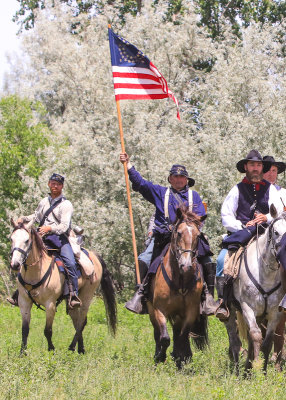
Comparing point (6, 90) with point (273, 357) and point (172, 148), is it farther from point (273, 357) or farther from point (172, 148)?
point (273, 357)

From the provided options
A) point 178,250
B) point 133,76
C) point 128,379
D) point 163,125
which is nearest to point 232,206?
point 178,250

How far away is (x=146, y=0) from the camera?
30.6 metres

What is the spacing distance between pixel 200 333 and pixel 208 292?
0.93 meters

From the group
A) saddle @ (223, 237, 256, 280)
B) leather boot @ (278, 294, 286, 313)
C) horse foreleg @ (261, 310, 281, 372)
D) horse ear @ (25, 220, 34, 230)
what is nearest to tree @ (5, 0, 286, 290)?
horse ear @ (25, 220, 34, 230)

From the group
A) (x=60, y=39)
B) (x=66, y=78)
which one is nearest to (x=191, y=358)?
(x=66, y=78)

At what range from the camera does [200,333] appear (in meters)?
10.5

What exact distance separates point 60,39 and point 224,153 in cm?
1638

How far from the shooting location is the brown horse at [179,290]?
9023mm

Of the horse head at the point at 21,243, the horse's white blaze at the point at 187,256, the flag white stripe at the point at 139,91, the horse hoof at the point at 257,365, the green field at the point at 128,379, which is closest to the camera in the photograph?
the green field at the point at 128,379

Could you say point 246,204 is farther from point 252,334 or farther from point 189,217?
point 252,334

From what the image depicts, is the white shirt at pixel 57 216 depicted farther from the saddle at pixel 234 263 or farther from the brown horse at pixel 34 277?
the saddle at pixel 234 263

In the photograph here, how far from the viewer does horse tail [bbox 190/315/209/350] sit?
10.4 metres

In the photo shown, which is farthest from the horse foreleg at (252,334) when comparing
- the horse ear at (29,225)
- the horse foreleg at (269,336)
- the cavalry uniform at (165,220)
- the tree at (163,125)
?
the tree at (163,125)

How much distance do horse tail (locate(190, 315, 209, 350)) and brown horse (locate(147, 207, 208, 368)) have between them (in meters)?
0.35
